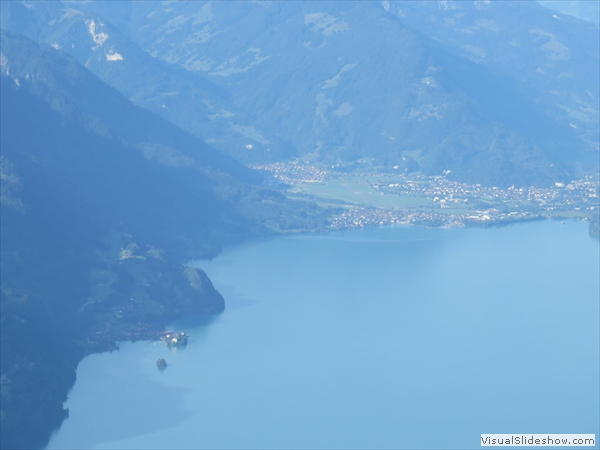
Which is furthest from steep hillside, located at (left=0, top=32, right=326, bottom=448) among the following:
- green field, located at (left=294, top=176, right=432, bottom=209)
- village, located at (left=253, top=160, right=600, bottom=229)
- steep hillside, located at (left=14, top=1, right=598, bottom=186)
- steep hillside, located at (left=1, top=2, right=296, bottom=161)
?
steep hillside, located at (left=14, top=1, right=598, bottom=186)

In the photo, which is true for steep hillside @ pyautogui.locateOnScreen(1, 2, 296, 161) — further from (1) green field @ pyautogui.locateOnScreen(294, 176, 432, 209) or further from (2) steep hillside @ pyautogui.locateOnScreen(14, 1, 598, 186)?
(1) green field @ pyautogui.locateOnScreen(294, 176, 432, 209)

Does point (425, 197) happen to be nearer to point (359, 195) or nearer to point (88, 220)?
point (359, 195)

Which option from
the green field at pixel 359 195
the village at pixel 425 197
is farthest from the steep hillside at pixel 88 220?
the green field at pixel 359 195

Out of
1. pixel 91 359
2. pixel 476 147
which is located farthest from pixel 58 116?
pixel 476 147

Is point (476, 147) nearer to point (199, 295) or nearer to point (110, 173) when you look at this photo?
point (110, 173)

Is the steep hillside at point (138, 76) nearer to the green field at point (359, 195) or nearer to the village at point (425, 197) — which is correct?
the village at point (425, 197)

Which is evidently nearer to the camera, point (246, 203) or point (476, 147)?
point (246, 203)

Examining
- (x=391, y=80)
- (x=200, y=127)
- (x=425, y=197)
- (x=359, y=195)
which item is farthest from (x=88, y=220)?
(x=391, y=80)
